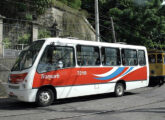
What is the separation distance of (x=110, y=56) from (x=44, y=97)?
4.55 meters

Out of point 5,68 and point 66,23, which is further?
point 66,23

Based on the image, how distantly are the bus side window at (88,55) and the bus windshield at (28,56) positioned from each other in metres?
1.95

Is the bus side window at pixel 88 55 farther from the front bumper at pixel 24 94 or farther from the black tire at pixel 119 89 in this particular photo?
the front bumper at pixel 24 94

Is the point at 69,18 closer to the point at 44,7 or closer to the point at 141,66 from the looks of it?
the point at 44,7

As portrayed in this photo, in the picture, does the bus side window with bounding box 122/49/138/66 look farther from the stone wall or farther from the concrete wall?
the stone wall

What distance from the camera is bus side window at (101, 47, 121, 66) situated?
1189 centimetres

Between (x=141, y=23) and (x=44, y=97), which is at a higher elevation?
(x=141, y=23)

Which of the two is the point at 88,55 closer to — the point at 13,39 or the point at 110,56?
the point at 110,56

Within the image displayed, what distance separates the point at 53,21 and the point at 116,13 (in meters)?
8.30

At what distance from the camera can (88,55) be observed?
36.4ft

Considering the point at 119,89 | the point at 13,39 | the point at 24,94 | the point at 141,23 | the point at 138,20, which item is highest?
the point at 138,20

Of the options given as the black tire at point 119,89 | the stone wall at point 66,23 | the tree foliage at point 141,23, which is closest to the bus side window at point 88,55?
the black tire at point 119,89

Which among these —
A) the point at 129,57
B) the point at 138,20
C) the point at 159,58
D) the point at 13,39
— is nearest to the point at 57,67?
the point at 129,57

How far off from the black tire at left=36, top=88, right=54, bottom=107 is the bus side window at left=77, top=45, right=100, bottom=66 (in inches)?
80.1
